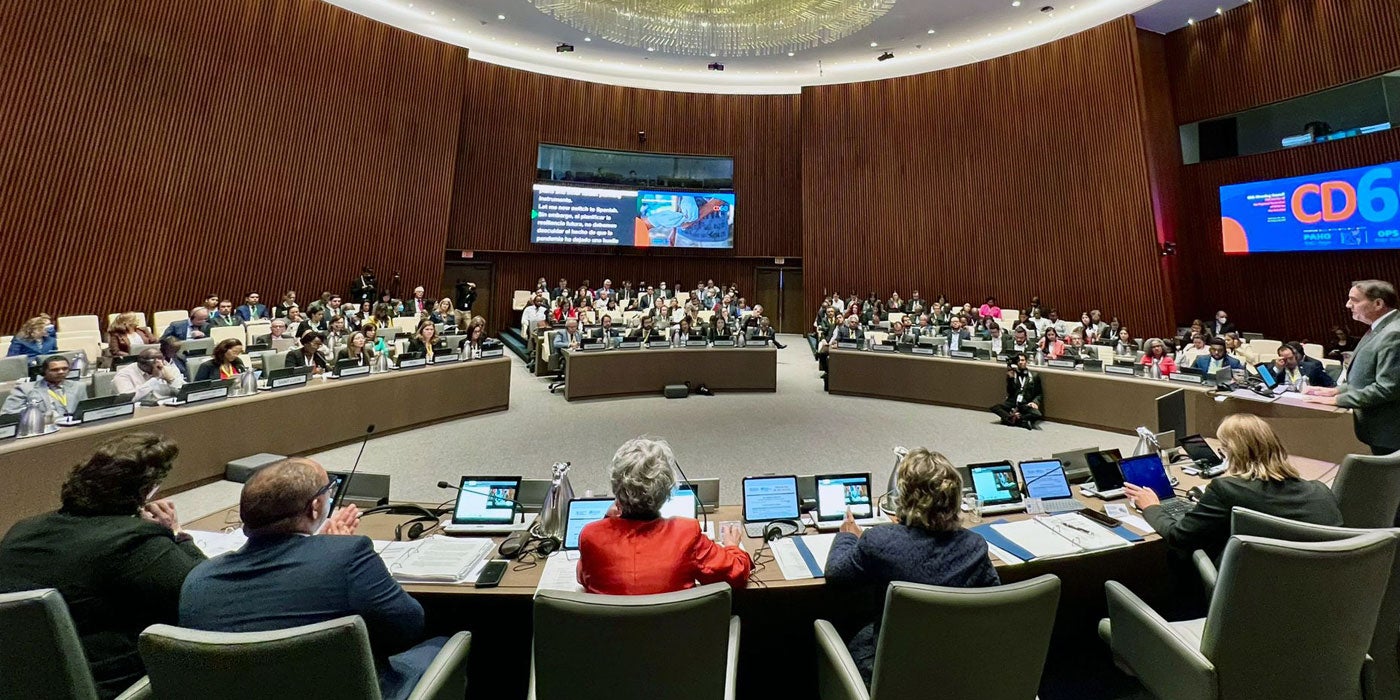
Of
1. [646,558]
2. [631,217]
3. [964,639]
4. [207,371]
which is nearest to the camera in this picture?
[964,639]

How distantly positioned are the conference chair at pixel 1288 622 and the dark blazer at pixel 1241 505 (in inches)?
13.3

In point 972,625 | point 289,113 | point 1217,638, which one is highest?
point 289,113

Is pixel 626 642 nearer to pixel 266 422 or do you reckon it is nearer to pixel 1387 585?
pixel 1387 585

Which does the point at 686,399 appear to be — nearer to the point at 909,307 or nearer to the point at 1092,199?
the point at 909,307

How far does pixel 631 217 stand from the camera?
14375mm

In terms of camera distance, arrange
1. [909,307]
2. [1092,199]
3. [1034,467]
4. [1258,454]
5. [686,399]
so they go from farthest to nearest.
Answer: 1. [909,307]
2. [1092,199]
3. [686,399]
4. [1034,467]
5. [1258,454]

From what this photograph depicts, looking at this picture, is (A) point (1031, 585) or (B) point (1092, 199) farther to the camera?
(B) point (1092, 199)

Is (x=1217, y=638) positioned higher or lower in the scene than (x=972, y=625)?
lower

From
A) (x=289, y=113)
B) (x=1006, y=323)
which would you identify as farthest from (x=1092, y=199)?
(x=289, y=113)

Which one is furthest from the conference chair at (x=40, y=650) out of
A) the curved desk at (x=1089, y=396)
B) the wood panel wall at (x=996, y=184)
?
the wood panel wall at (x=996, y=184)

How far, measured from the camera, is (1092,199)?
10.8 metres

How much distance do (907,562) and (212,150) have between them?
1131 centimetres

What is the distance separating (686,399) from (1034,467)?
5.32 metres

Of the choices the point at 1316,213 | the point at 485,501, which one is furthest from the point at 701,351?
the point at 1316,213
